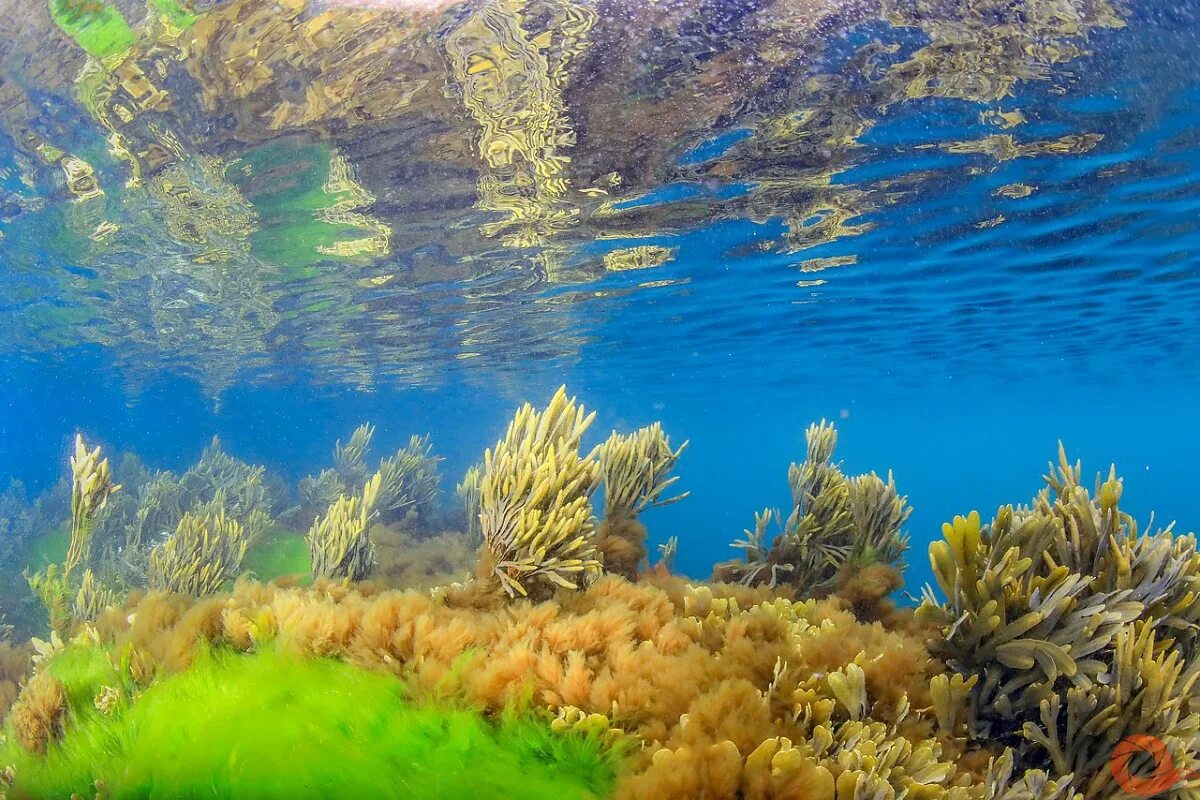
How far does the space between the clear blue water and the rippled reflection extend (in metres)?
0.09

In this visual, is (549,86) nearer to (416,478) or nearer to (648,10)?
(648,10)

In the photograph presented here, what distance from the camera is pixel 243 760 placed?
3.35m

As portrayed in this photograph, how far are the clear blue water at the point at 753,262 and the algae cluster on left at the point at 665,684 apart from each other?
6845 mm

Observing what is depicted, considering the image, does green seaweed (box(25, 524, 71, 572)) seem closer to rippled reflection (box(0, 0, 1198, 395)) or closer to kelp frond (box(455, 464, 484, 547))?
rippled reflection (box(0, 0, 1198, 395))

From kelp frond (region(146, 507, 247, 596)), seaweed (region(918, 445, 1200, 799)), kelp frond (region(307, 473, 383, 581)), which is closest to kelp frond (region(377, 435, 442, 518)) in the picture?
kelp frond (region(146, 507, 247, 596))

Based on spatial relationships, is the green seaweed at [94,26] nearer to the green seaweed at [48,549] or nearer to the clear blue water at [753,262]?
the clear blue water at [753,262]

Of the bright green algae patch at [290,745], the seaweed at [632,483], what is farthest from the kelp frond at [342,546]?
the bright green algae patch at [290,745]

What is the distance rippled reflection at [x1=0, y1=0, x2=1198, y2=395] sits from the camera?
7.77 meters

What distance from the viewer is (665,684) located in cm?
317

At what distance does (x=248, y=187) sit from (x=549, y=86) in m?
6.98

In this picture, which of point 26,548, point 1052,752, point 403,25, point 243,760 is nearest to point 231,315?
point 26,548

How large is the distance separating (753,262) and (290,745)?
1532 centimetres

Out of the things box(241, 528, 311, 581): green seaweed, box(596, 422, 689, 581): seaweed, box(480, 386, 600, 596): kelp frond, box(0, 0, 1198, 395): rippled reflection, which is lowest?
→ box(241, 528, 311, 581): green seaweed

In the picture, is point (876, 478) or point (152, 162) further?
point (152, 162)
